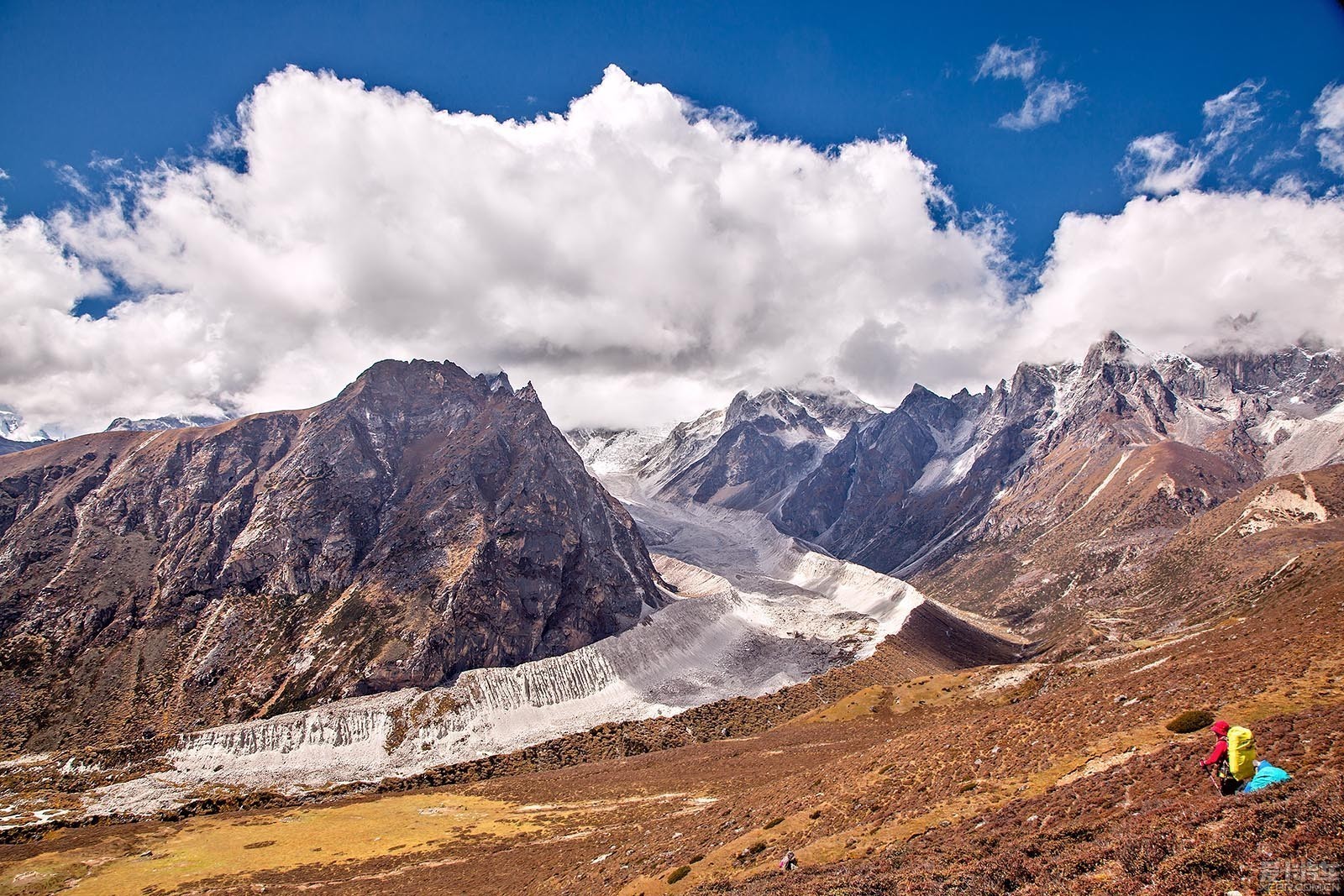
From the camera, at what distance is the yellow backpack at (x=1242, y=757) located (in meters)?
22.5

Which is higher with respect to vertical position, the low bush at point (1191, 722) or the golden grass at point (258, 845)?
the low bush at point (1191, 722)

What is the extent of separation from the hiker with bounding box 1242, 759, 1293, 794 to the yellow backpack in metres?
0.29

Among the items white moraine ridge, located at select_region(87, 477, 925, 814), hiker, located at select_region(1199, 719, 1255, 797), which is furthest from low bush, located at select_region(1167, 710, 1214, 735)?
white moraine ridge, located at select_region(87, 477, 925, 814)

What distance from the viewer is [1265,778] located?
21.7 m

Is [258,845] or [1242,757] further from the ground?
[1242,757]

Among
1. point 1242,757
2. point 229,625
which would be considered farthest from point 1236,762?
point 229,625

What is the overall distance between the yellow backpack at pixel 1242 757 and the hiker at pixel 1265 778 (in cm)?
29

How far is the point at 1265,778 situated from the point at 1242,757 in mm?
972

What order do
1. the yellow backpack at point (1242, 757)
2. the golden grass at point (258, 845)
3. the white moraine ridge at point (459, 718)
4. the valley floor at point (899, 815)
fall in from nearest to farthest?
1. the valley floor at point (899, 815)
2. the yellow backpack at point (1242, 757)
3. the golden grass at point (258, 845)
4. the white moraine ridge at point (459, 718)

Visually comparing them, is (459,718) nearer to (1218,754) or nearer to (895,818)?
(895,818)

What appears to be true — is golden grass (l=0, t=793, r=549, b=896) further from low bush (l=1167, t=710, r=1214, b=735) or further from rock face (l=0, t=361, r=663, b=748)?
low bush (l=1167, t=710, r=1214, b=735)

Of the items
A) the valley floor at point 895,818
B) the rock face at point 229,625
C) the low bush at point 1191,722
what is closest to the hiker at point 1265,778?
the valley floor at point 895,818

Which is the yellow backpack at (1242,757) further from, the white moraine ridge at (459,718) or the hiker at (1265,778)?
the white moraine ridge at (459,718)

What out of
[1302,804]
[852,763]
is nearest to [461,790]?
[852,763]
